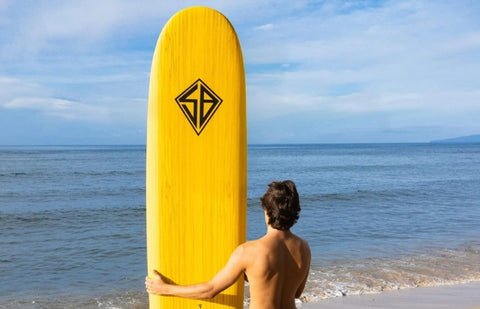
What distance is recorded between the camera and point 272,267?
2.02 metres

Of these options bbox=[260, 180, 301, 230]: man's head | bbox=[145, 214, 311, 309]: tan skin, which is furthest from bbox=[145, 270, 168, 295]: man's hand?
bbox=[260, 180, 301, 230]: man's head

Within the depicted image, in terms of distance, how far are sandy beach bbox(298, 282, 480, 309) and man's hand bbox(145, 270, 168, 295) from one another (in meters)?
2.66

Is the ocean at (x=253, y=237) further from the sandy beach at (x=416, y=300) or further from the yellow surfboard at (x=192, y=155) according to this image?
the yellow surfboard at (x=192, y=155)

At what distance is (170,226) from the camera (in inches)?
111

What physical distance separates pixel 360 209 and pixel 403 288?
8059 millimetres

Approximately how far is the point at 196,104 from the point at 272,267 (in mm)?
1180

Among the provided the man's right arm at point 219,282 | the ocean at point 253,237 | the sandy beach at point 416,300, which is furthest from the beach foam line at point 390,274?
the man's right arm at point 219,282

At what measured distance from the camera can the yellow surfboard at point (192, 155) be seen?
2799 millimetres

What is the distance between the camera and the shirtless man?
2.01 m

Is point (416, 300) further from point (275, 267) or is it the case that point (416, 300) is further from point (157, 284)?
point (275, 267)

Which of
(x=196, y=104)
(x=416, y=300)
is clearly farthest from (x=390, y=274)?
(x=196, y=104)

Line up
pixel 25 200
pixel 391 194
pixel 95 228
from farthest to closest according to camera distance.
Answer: pixel 391 194 < pixel 25 200 < pixel 95 228

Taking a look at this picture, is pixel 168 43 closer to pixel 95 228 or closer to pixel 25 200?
pixel 95 228

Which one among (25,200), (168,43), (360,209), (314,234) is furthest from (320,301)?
(25,200)
